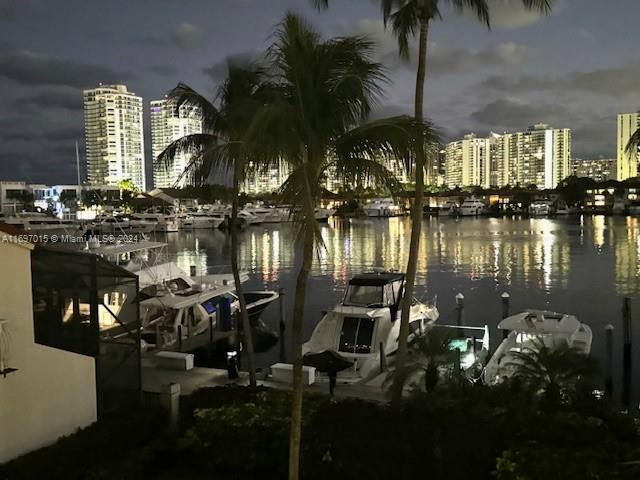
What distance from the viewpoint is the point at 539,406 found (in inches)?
382

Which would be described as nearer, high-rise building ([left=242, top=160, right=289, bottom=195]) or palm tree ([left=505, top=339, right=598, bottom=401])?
high-rise building ([left=242, top=160, right=289, bottom=195])

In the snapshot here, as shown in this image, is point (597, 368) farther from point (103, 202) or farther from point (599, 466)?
point (103, 202)

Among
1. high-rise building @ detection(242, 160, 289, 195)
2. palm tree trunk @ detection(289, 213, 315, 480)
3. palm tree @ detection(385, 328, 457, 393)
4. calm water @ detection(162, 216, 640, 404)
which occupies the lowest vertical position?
calm water @ detection(162, 216, 640, 404)

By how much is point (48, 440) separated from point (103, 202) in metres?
178

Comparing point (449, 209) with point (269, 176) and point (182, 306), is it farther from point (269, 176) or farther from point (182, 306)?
point (269, 176)

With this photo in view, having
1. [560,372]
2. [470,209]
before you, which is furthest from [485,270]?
[470,209]

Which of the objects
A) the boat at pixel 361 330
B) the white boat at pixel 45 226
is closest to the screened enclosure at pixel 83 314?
the boat at pixel 361 330

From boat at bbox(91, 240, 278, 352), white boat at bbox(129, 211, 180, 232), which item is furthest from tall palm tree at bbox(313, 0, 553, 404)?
white boat at bbox(129, 211, 180, 232)

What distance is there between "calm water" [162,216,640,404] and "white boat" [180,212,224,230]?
40.4m

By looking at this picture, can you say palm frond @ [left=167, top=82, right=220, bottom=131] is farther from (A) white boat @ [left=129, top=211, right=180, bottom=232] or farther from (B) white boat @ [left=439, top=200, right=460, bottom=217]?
(B) white boat @ [left=439, top=200, right=460, bottom=217]

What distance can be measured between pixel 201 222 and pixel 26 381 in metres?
116

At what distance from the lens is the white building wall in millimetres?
8758

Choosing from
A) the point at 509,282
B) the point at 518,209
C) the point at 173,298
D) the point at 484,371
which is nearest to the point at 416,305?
the point at 484,371

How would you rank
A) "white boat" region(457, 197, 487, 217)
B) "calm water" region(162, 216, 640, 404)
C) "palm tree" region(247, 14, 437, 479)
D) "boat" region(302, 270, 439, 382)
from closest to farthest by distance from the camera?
"palm tree" region(247, 14, 437, 479) → "boat" region(302, 270, 439, 382) → "calm water" region(162, 216, 640, 404) → "white boat" region(457, 197, 487, 217)
